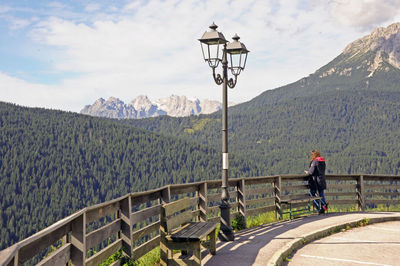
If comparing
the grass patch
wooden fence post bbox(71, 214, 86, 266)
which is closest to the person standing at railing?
the grass patch

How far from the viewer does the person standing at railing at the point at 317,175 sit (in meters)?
14.6

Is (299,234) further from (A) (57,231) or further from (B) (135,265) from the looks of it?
(A) (57,231)

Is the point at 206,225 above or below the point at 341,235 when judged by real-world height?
above

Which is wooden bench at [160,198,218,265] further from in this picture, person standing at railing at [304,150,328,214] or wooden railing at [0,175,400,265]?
person standing at railing at [304,150,328,214]

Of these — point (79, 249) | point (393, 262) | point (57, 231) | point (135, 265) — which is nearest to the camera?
point (57, 231)

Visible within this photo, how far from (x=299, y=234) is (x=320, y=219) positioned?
3260 mm

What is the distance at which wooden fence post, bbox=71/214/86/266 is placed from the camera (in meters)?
4.63

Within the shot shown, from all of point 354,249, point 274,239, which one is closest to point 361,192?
point 274,239

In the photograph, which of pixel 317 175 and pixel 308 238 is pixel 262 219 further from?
pixel 308 238

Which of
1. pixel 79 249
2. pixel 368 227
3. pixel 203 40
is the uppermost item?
pixel 203 40

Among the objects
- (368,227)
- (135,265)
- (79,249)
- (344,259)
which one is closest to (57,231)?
(79,249)

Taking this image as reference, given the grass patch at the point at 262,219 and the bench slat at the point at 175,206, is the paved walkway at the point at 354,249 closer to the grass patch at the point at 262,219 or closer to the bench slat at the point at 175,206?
the bench slat at the point at 175,206

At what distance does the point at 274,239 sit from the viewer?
1020 centimetres

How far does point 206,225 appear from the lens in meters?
8.20
